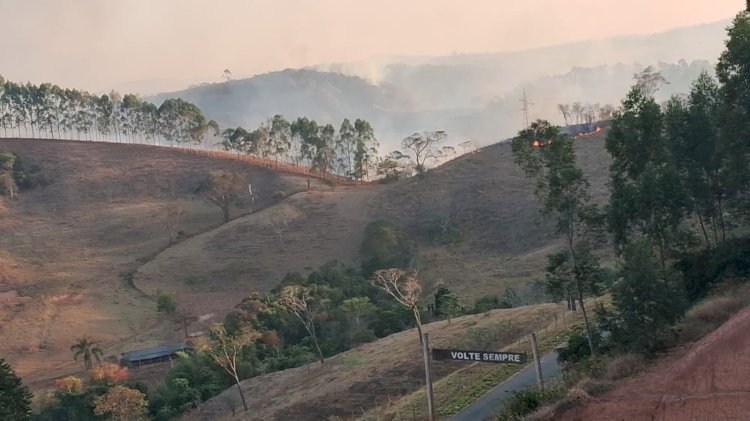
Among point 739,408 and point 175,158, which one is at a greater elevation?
point 175,158

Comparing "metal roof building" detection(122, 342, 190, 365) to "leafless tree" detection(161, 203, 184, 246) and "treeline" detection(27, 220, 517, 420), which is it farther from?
"leafless tree" detection(161, 203, 184, 246)

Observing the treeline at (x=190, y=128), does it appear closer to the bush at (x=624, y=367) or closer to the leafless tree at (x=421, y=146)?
the leafless tree at (x=421, y=146)

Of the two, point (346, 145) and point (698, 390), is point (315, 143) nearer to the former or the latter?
point (346, 145)

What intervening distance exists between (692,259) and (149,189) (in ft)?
332

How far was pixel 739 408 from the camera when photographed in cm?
1204

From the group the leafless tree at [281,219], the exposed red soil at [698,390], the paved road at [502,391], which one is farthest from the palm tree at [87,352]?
the exposed red soil at [698,390]

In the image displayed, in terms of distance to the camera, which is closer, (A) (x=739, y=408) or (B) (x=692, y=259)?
(A) (x=739, y=408)

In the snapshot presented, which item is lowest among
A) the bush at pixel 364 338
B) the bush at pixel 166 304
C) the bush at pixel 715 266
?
the bush at pixel 364 338

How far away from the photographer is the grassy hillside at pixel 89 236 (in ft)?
212

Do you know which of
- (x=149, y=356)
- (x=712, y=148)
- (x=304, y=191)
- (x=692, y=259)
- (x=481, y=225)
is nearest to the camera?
(x=692, y=259)

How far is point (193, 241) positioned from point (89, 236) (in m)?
18.7

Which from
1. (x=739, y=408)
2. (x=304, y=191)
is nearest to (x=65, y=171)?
(x=304, y=191)

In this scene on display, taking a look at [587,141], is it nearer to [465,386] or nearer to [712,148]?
[712,148]

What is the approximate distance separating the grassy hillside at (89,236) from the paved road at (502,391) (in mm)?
44946
